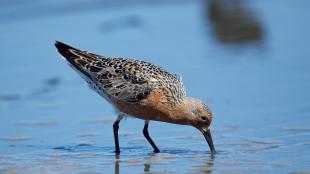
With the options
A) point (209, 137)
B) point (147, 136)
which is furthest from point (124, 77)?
point (209, 137)

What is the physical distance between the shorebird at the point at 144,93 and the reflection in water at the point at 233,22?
5.17m

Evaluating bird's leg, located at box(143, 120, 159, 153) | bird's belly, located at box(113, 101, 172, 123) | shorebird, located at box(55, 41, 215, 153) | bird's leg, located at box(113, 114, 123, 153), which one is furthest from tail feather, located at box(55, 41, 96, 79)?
bird's leg, located at box(143, 120, 159, 153)

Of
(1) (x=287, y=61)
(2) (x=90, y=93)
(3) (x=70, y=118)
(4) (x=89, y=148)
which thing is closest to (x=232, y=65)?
(1) (x=287, y=61)

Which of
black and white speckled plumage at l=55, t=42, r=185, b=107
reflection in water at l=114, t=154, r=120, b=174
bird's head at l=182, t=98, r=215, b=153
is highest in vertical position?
black and white speckled plumage at l=55, t=42, r=185, b=107

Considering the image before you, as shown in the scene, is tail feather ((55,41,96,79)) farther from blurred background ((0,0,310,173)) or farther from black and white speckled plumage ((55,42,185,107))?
blurred background ((0,0,310,173))

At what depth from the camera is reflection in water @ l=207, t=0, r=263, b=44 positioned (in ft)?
51.6

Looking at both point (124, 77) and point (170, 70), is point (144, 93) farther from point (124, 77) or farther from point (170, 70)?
point (170, 70)

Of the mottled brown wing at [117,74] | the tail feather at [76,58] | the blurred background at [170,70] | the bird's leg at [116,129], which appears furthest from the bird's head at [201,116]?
the tail feather at [76,58]

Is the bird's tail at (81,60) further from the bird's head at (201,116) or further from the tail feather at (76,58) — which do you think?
the bird's head at (201,116)

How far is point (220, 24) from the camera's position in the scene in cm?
1677

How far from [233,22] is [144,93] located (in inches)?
281

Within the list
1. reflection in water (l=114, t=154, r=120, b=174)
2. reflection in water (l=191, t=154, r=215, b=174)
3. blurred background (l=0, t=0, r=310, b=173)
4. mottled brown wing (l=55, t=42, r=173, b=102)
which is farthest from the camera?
mottled brown wing (l=55, t=42, r=173, b=102)

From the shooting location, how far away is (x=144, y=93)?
33.5ft

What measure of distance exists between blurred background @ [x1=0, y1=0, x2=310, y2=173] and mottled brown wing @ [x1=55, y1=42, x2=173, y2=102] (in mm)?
659
